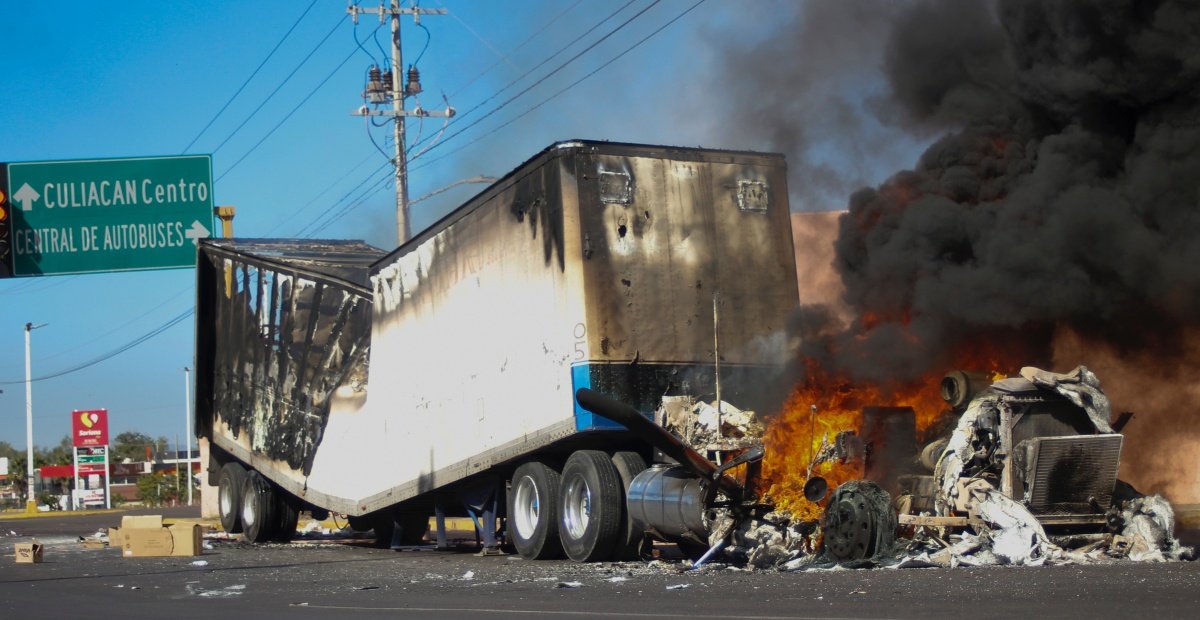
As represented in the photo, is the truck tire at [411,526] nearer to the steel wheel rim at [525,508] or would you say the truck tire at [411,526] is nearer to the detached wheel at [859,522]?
the steel wheel rim at [525,508]

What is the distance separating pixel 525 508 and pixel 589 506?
1537 mm

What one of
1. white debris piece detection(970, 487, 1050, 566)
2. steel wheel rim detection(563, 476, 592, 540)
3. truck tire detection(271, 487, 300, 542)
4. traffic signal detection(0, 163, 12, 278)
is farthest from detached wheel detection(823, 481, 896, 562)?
truck tire detection(271, 487, 300, 542)

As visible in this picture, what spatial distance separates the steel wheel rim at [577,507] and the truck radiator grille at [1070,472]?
178 inches

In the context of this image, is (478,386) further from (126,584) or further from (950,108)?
(950,108)

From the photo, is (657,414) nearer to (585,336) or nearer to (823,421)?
(585,336)

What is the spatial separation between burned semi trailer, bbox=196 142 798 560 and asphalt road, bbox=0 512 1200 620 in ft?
2.67

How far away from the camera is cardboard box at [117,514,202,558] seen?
19.4 metres

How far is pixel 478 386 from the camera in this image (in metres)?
16.2

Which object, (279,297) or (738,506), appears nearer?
(738,506)

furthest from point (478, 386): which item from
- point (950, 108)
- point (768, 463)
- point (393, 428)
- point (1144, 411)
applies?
point (1144, 411)

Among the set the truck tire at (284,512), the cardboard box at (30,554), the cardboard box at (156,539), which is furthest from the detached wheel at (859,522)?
the truck tire at (284,512)

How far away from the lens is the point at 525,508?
622 inches

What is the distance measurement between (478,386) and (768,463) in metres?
4.03

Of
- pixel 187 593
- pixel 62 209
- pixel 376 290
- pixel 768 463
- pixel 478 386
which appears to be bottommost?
pixel 187 593
